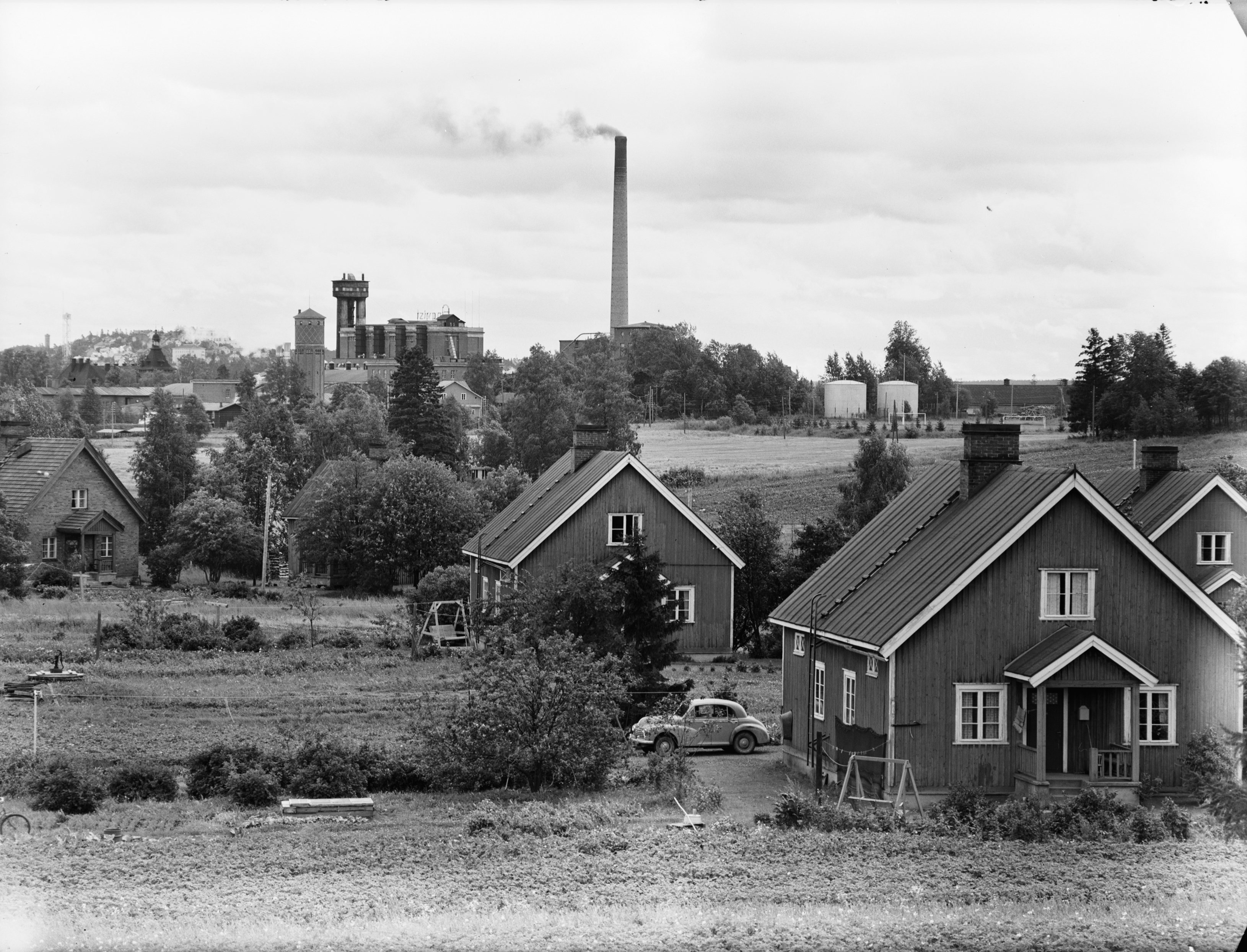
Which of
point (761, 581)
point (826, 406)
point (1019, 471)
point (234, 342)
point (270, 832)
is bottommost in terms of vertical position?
point (270, 832)

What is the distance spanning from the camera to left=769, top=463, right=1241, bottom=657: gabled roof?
20.3m

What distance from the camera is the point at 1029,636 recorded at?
20609mm

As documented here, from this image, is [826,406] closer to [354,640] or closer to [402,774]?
[354,640]

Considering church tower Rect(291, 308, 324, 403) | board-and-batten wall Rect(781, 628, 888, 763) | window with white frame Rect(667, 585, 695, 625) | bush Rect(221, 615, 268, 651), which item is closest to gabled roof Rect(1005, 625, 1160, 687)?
board-and-batten wall Rect(781, 628, 888, 763)

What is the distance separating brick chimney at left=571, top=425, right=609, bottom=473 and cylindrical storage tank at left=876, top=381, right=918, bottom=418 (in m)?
23.5

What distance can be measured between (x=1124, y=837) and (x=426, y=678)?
57.3ft

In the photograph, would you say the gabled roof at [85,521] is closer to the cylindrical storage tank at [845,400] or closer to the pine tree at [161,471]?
the pine tree at [161,471]

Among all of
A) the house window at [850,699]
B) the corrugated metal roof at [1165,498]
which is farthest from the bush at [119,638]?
the corrugated metal roof at [1165,498]

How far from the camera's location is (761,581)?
38938mm

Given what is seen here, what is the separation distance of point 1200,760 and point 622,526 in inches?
711

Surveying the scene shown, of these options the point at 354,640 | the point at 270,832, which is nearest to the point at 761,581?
the point at 354,640

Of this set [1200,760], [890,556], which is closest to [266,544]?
[890,556]

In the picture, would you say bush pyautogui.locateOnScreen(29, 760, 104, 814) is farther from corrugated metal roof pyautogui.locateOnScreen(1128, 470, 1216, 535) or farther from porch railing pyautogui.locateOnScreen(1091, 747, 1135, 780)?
corrugated metal roof pyautogui.locateOnScreen(1128, 470, 1216, 535)

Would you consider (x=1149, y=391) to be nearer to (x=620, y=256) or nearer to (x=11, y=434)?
(x=11, y=434)
